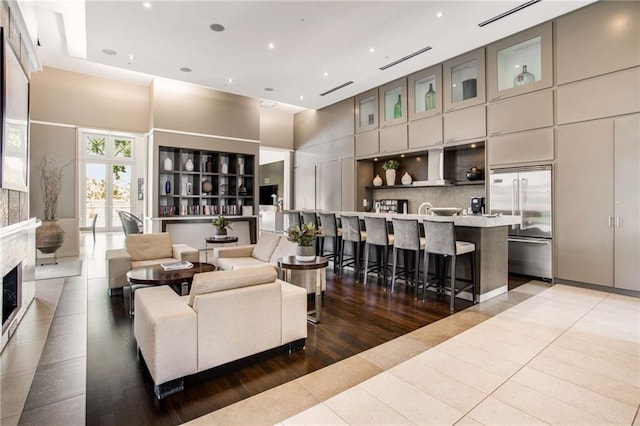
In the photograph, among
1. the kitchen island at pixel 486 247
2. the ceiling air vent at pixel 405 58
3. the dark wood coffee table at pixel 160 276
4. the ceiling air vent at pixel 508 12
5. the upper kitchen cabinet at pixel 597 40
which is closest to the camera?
the dark wood coffee table at pixel 160 276

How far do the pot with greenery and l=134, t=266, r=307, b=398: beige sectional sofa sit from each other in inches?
194

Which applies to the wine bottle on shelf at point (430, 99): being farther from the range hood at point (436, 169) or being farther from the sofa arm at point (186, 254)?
the sofa arm at point (186, 254)

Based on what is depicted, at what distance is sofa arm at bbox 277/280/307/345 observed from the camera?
2.65 m

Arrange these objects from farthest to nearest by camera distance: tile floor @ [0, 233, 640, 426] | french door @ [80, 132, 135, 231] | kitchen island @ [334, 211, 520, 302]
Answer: french door @ [80, 132, 135, 231] < kitchen island @ [334, 211, 520, 302] < tile floor @ [0, 233, 640, 426]

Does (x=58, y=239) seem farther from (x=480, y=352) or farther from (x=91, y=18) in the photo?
(x=480, y=352)

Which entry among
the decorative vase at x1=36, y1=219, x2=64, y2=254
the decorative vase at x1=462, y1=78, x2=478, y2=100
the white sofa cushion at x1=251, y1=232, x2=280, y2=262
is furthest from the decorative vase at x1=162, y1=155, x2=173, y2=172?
the decorative vase at x1=462, y1=78, x2=478, y2=100

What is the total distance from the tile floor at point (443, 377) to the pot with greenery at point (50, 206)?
3.13 metres

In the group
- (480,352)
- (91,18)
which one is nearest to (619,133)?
(480,352)

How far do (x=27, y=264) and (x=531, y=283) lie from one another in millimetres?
6738

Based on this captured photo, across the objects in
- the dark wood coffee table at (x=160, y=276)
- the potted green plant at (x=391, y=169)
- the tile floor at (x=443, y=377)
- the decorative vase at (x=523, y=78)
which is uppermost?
the decorative vase at (x=523, y=78)

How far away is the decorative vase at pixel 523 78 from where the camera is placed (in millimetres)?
5066

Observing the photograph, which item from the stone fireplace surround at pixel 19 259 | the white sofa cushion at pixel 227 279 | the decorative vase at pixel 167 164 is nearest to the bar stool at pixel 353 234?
the white sofa cushion at pixel 227 279

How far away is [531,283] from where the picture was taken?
4.95 metres

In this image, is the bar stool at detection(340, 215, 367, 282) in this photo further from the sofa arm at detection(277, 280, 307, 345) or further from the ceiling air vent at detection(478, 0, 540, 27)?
the ceiling air vent at detection(478, 0, 540, 27)
